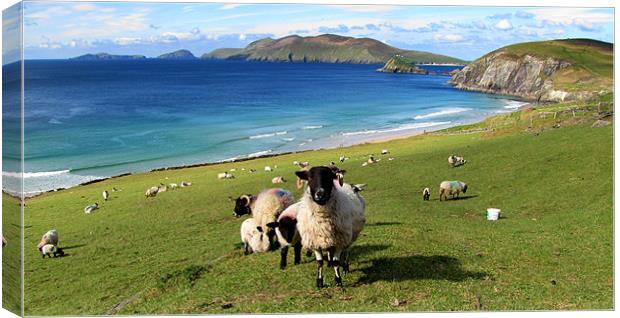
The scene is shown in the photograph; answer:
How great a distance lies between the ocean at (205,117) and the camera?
2562cm

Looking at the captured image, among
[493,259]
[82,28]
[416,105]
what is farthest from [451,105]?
[82,28]

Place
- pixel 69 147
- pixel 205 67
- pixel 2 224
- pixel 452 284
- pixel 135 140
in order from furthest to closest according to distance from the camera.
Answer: pixel 205 67, pixel 135 140, pixel 69 147, pixel 2 224, pixel 452 284

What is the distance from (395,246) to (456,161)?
14695 mm

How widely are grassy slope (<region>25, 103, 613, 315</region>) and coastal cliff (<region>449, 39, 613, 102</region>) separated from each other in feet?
8.55

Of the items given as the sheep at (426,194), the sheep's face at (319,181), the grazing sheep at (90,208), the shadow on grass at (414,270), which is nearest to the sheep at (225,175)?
the grazing sheep at (90,208)

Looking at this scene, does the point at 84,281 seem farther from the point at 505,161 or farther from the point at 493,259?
the point at 505,161

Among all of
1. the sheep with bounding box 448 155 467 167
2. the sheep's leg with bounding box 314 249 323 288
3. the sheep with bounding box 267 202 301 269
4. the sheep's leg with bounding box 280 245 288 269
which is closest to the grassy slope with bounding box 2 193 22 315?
the sheep with bounding box 267 202 301 269

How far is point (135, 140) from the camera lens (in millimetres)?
26516

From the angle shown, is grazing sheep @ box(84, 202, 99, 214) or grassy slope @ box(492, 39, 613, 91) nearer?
grassy slope @ box(492, 39, 613, 91)

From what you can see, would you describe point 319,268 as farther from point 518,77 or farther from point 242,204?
point 518,77

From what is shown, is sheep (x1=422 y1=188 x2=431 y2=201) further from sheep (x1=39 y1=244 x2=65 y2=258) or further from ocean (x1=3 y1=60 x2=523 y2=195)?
sheep (x1=39 y1=244 x2=65 y2=258)

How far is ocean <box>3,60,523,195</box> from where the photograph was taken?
84.1 feet

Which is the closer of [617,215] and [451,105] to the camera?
[617,215]

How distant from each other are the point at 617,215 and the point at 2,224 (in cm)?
1792
